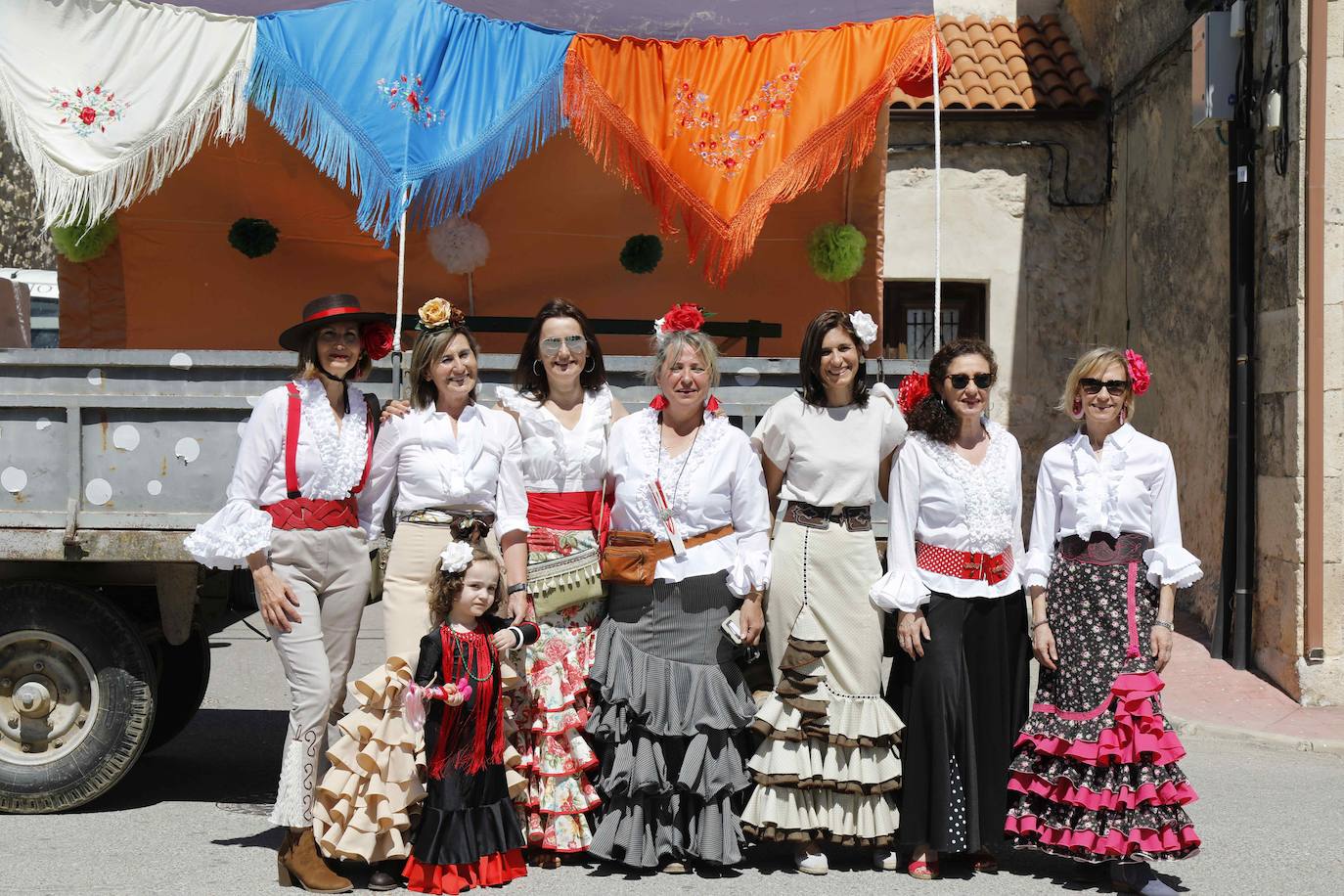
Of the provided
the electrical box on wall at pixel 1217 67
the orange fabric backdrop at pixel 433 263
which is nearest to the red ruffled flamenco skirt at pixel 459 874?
the orange fabric backdrop at pixel 433 263

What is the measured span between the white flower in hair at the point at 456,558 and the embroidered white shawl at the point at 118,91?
7.65 feet

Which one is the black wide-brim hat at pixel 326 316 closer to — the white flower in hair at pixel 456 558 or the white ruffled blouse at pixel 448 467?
the white ruffled blouse at pixel 448 467

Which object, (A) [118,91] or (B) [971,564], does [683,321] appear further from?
(A) [118,91]

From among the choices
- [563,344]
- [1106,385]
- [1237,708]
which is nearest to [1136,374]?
[1106,385]

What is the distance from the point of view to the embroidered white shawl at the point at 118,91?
5.71 meters

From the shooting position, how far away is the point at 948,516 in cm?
460

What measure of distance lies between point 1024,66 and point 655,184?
653 cm

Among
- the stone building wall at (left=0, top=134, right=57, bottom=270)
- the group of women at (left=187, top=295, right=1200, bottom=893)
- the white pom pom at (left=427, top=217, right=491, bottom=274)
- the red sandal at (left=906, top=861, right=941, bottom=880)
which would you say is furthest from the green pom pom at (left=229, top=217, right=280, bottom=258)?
the stone building wall at (left=0, top=134, right=57, bottom=270)

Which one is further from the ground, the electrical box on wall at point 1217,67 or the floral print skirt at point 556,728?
the electrical box on wall at point 1217,67

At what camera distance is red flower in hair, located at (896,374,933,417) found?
4793 millimetres

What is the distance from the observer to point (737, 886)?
4492 millimetres

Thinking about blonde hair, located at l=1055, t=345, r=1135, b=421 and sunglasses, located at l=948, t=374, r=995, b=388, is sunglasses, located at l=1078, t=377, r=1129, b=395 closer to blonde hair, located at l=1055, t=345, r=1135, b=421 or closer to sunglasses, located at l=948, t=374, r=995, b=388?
blonde hair, located at l=1055, t=345, r=1135, b=421

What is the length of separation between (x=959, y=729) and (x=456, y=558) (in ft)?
5.58

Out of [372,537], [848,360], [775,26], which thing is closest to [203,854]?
[372,537]
